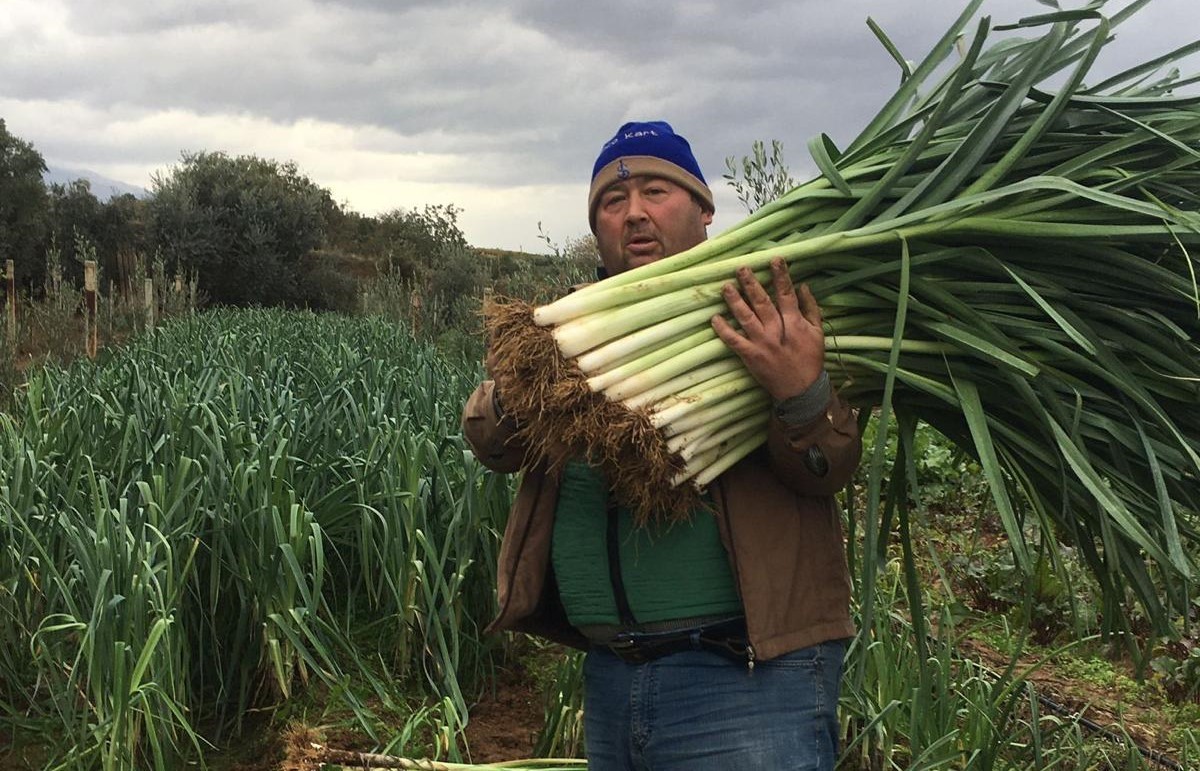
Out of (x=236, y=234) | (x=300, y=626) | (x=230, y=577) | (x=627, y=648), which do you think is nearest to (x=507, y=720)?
(x=300, y=626)

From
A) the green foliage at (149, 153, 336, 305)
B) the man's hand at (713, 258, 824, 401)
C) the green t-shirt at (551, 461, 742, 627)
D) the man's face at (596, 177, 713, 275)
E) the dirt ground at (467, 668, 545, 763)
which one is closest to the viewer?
the man's hand at (713, 258, 824, 401)

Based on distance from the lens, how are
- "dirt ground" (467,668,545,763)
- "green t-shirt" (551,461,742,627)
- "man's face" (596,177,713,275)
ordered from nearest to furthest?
1. "green t-shirt" (551,461,742,627)
2. "man's face" (596,177,713,275)
3. "dirt ground" (467,668,545,763)

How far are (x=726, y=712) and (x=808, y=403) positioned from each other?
0.44 meters

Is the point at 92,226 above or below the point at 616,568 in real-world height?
above

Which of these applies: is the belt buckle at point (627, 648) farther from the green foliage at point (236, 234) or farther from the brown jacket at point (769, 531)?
the green foliage at point (236, 234)

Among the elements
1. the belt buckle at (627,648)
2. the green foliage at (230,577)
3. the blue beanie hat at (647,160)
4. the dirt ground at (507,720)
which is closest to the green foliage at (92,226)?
the green foliage at (230,577)

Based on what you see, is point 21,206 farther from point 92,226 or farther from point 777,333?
point 777,333

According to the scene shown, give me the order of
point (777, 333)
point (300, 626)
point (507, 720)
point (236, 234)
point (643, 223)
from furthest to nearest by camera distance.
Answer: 1. point (236, 234)
2. point (507, 720)
3. point (300, 626)
4. point (643, 223)
5. point (777, 333)

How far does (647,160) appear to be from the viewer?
1706 mm

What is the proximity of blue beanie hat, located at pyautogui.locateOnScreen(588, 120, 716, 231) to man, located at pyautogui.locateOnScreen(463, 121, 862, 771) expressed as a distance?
5cm

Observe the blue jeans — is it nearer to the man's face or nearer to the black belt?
the black belt

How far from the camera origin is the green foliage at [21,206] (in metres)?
18.2

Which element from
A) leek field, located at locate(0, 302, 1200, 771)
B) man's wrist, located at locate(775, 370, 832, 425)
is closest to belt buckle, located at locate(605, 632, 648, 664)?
man's wrist, located at locate(775, 370, 832, 425)

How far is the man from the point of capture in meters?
1.41
